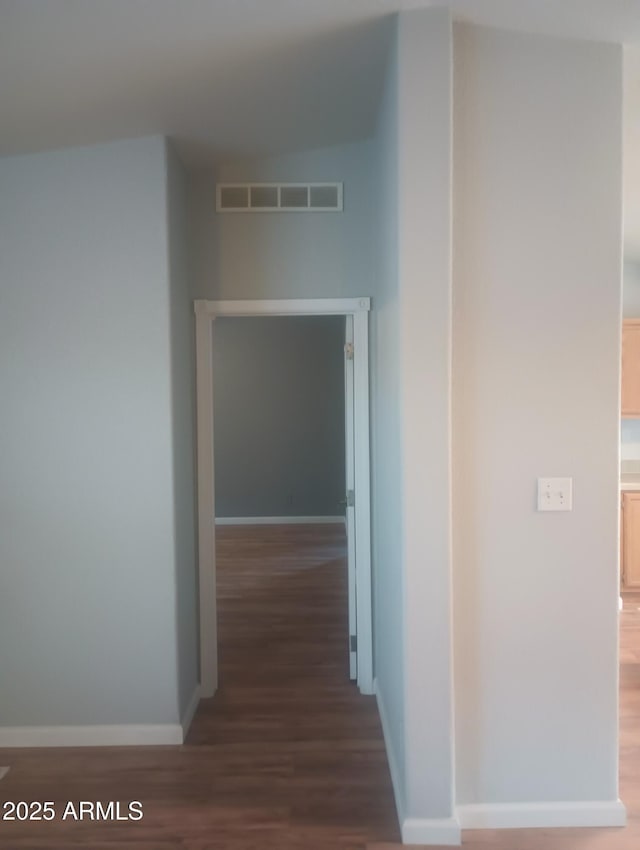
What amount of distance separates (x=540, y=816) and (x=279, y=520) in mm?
5230

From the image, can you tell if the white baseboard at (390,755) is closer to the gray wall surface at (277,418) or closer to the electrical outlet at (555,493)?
the electrical outlet at (555,493)

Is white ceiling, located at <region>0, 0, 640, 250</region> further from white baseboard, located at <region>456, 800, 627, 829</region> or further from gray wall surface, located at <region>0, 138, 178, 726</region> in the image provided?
white baseboard, located at <region>456, 800, 627, 829</region>

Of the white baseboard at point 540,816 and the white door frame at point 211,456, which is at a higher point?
the white door frame at point 211,456

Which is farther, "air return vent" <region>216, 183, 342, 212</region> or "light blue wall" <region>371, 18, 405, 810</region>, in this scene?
"air return vent" <region>216, 183, 342, 212</region>

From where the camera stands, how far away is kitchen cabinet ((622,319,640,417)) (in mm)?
4508

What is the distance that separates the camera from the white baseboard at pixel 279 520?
701cm

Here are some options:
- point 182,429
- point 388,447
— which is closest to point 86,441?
point 182,429

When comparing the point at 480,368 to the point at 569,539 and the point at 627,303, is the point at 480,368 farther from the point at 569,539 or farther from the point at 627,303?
the point at 627,303

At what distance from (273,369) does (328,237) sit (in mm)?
4183

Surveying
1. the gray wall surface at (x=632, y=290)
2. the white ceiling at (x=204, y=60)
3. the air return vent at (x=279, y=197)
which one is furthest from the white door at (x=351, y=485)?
the gray wall surface at (x=632, y=290)

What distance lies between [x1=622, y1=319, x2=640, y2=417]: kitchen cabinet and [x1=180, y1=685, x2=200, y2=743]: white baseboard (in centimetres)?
390

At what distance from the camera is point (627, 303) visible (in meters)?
4.83

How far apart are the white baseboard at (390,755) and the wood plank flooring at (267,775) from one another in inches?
1.5

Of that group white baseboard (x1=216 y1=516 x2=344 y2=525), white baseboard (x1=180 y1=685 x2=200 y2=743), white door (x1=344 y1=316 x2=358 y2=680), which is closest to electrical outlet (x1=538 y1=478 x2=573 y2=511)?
white door (x1=344 y1=316 x2=358 y2=680)
